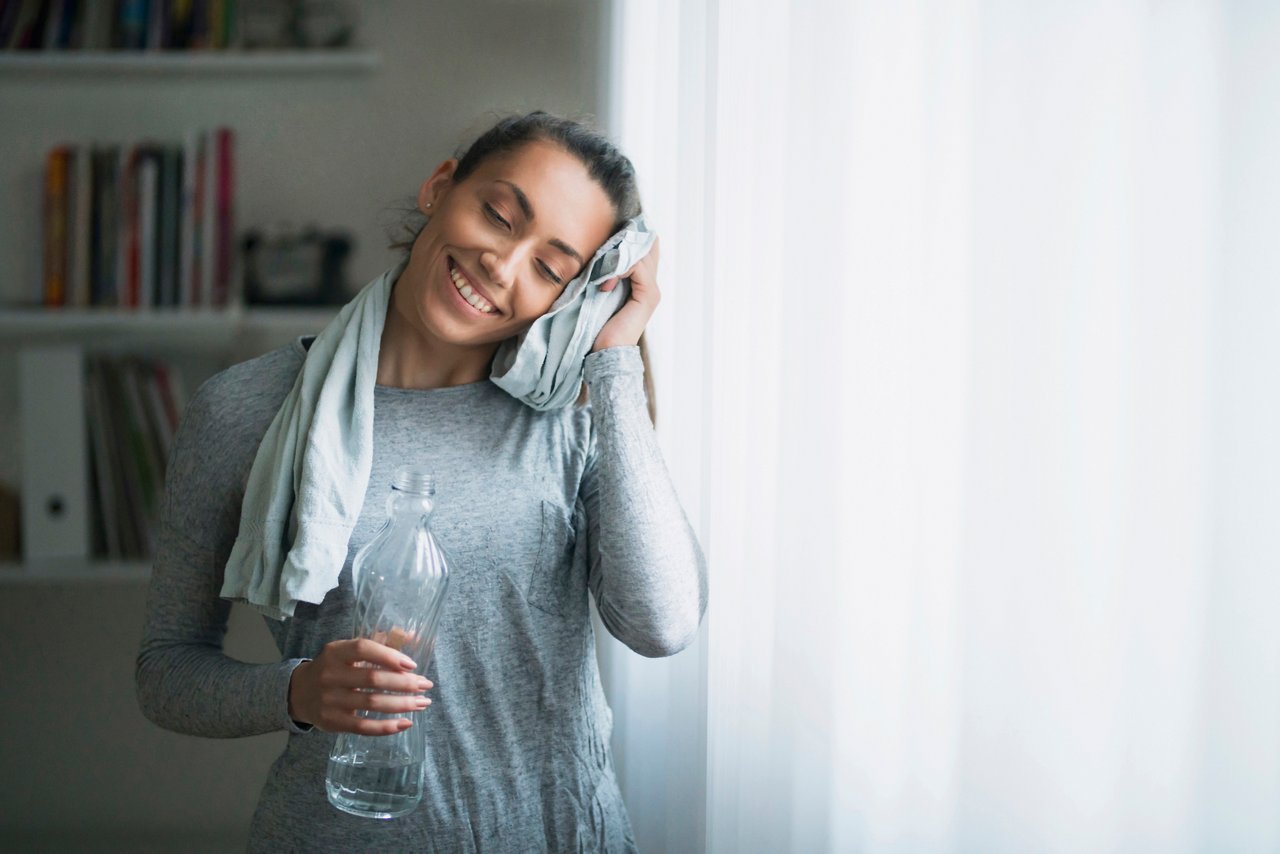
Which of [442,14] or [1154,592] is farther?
[442,14]

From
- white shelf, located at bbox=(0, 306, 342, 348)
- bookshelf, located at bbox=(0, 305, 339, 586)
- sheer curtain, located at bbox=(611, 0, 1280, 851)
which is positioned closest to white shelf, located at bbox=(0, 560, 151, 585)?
bookshelf, located at bbox=(0, 305, 339, 586)

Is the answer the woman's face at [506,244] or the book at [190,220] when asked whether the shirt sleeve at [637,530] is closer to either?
the woman's face at [506,244]

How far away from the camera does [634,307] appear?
1.10m

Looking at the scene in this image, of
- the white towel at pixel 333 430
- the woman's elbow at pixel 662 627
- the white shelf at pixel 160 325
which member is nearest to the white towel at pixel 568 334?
the white towel at pixel 333 430

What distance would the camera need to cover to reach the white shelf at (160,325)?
2174 mm

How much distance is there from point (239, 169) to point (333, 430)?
62.1 inches

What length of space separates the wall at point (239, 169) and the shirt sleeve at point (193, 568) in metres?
1.38

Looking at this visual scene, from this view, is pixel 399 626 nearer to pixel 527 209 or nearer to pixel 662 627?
pixel 662 627

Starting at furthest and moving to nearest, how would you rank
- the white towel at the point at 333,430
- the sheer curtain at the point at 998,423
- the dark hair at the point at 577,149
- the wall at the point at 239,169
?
the wall at the point at 239,169
the dark hair at the point at 577,149
the white towel at the point at 333,430
the sheer curtain at the point at 998,423

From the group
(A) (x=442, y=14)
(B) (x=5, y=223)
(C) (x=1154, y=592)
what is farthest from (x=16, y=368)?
(C) (x=1154, y=592)

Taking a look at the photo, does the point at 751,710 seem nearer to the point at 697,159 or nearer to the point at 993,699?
the point at 993,699

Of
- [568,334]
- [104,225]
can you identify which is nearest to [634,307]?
[568,334]

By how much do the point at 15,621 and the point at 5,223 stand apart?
888mm

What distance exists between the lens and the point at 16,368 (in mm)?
2395
